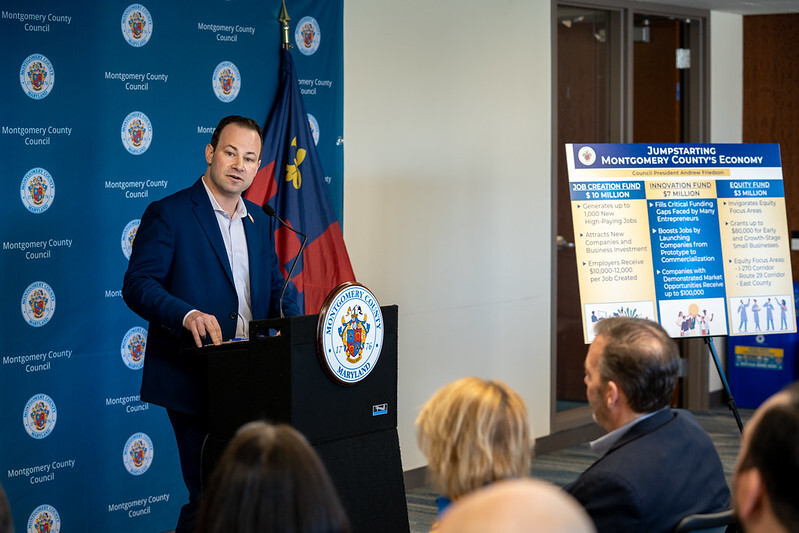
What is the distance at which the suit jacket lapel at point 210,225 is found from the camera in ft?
10.5

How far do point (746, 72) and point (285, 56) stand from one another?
4.16 meters

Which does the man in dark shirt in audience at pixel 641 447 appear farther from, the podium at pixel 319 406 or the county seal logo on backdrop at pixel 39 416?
the county seal logo on backdrop at pixel 39 416

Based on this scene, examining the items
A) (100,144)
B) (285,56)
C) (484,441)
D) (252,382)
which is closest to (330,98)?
(285,56)

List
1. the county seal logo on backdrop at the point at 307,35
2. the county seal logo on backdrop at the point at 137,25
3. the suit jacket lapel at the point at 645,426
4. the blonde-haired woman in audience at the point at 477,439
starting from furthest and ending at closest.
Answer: the county seal logo on backdrop at the point at 307,35, the county seal logo on backdrop at the point at 137,25, the suit jacket lapel at the point at 645,426, the blonde-haired woman in audience at the point at 477,439

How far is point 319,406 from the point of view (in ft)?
9.30

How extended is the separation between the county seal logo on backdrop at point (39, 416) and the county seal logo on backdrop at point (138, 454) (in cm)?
37

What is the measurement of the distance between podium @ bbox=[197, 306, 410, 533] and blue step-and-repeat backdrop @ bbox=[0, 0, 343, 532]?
1137mm

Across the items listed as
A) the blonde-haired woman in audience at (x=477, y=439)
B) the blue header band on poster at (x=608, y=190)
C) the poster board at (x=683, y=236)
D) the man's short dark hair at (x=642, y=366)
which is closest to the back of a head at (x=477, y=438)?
the blonde-haired woman in audience at (x=477, y=439)

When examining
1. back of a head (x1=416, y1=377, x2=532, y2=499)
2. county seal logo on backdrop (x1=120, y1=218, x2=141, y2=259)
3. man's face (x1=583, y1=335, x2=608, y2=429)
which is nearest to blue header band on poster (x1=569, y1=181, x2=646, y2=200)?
county seal logo on backdrop (x1=120, y1=218, x2=141, y2=259)

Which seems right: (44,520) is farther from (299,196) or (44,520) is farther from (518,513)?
(518,513)

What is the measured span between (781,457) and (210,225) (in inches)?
88.2

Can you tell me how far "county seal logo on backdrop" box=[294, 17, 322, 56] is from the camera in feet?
15.2

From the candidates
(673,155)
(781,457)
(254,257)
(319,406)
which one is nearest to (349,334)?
(319,406)

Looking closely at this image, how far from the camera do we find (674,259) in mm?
4578
